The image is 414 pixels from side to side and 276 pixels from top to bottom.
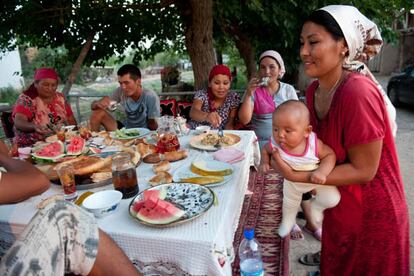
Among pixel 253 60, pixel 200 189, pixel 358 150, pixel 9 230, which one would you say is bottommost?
pixel 9 230

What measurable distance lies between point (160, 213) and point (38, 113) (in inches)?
122

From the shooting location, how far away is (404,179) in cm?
422

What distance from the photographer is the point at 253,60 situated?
686cm

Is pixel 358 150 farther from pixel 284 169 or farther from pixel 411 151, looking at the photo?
pixel 411 151

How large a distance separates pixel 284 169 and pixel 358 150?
374mm

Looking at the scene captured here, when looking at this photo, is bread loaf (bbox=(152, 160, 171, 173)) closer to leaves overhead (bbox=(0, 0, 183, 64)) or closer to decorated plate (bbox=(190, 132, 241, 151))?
decorated plate (bbox=(190, 132, 241, 151))

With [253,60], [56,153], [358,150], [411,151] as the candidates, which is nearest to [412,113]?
[411,151]

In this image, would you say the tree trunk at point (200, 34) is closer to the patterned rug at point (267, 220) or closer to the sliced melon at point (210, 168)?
the patterned rug at point (267, 220)

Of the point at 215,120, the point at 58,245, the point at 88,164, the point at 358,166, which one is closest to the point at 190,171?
the point at 88,164

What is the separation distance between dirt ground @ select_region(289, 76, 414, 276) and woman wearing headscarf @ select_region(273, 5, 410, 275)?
110 cm

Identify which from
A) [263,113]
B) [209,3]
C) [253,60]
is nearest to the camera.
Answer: [263,113]

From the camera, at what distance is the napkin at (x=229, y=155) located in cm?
218

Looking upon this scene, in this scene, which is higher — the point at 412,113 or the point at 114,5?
the point at 114,5

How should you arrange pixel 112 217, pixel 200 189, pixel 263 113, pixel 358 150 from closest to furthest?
pixel 358 150 < pixel 112 217 < pixel 200 189 < pixel 263 113
